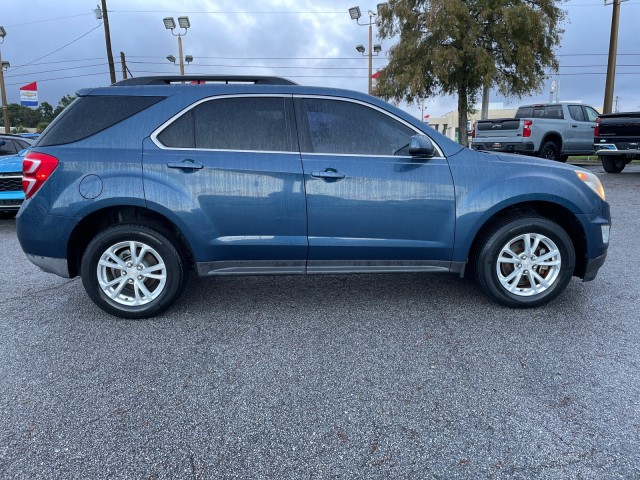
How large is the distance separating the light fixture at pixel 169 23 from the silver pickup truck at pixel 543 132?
74.3 feet

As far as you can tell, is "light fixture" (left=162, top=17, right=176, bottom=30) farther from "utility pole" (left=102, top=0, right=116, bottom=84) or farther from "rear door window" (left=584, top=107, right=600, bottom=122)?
"rear door window" (left=584, top=107, right=600, bottom=122)

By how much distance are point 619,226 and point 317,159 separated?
596 cm

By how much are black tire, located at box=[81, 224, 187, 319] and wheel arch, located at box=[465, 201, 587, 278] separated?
7.91 feet

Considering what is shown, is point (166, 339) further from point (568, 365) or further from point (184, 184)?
point (568, 365)

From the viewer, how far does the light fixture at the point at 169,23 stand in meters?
30.9

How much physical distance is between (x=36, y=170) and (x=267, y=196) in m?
1.73

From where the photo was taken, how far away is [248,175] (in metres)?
3.76

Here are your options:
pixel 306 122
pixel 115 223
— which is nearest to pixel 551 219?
pixel 306 122

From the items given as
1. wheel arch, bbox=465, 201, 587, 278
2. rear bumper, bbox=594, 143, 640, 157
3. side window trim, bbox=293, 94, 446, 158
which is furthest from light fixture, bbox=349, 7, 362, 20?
wheel arch, bbox=465, 201, 587, 278

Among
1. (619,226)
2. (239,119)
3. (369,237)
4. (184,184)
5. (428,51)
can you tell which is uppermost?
(428,51)

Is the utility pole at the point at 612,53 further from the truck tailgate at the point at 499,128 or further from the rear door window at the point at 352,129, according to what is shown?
the rear door window at the point at 352,129

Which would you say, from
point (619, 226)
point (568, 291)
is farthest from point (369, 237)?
point (619, 226)

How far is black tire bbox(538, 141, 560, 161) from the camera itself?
15.8 metres

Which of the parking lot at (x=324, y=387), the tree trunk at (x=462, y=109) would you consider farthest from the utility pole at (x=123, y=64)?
the parking lot at (x=324, y=387)
